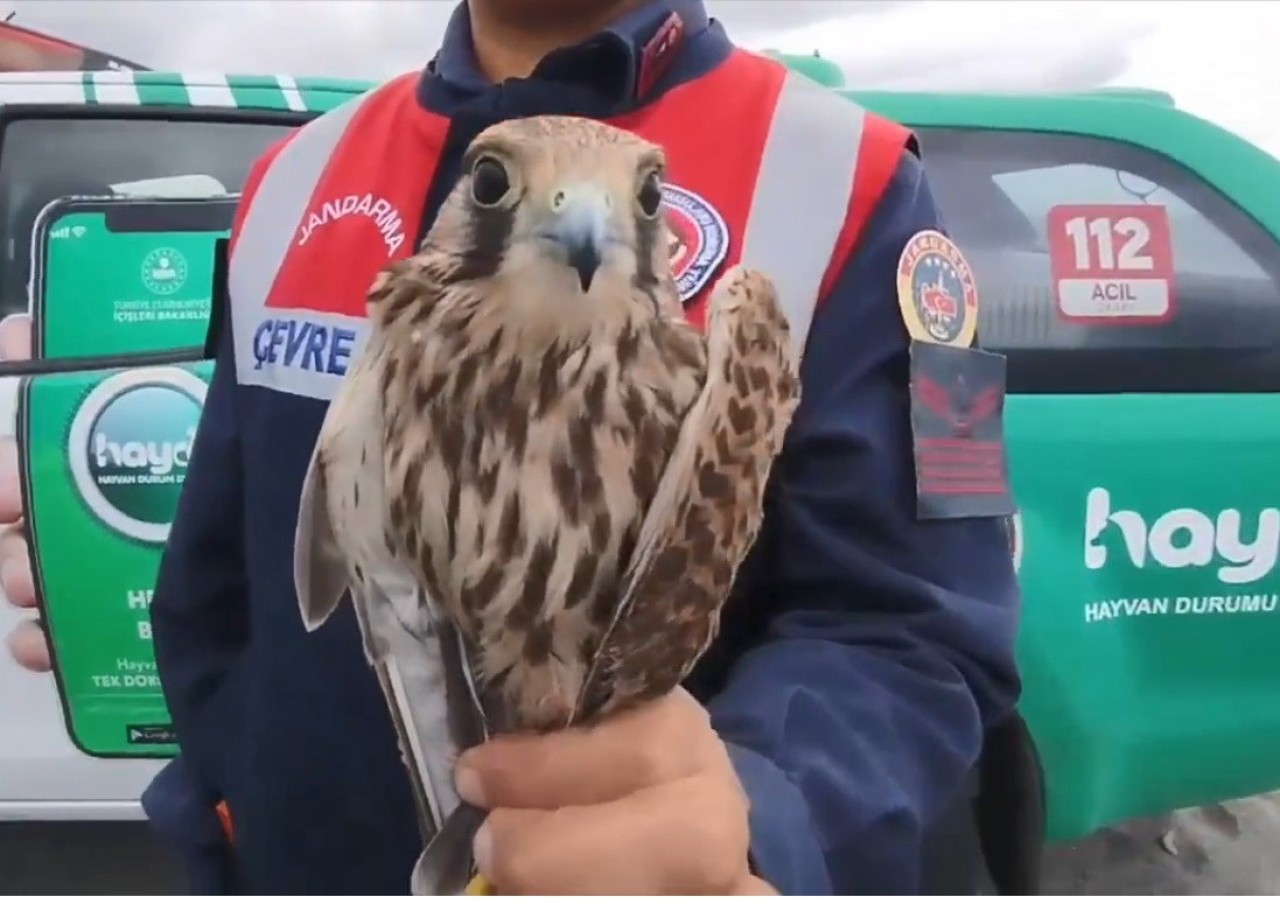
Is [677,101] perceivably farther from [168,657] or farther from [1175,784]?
[1175,784]

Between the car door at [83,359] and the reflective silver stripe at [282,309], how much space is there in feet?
3.08

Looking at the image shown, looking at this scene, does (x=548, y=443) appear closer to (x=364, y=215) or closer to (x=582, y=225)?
(x=582, y=225)

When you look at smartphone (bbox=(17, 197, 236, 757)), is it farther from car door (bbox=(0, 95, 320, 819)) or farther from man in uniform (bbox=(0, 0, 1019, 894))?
man in uniform (bbox=(0, 0, 1019, 894))

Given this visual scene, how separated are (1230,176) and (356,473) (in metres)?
1.41

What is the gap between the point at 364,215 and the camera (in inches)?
24.0

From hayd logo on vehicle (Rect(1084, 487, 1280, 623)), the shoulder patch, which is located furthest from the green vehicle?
the shoulder patch

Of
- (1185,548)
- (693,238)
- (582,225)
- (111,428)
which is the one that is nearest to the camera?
(582,225)

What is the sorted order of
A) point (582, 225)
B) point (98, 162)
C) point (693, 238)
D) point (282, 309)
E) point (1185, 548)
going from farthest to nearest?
point (98, 162) < point (1185, 548) < point (282, 309) < point (693, 238) < point (582, 225)

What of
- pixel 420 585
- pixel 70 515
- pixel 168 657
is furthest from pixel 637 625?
pixel 70 515

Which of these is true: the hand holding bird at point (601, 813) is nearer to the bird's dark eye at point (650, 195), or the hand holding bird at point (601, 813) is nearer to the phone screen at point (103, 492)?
the bird's dark eye at point (650, 195)

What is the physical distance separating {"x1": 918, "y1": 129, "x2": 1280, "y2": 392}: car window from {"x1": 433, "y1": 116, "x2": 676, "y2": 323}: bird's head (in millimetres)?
1176

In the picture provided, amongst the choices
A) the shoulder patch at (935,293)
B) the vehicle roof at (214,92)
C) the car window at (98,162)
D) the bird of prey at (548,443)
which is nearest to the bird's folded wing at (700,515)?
the bird of prey at (548,443)

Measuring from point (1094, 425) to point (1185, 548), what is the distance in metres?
0.18

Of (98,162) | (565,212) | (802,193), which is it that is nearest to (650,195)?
(565,212)
